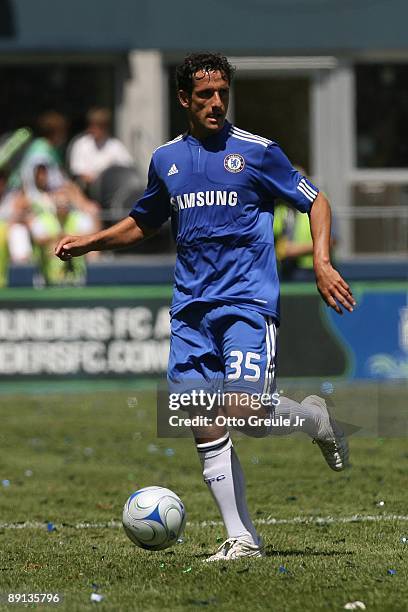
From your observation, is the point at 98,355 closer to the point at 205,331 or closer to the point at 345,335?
the point at 345,335

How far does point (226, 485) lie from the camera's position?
664 cm

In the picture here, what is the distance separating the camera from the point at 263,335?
6637 mm

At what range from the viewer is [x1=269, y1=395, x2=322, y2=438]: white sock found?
21.9 ft

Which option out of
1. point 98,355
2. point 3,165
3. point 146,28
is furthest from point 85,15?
point 98,355

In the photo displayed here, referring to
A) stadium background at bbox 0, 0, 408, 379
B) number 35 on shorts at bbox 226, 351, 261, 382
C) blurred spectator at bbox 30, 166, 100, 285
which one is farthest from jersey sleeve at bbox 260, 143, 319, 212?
stadium background at bbox 0, 0, 408, 379

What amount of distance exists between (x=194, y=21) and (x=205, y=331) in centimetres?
1372

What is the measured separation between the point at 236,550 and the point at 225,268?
1292mm

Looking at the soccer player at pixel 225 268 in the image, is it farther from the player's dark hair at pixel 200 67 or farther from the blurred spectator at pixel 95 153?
the blurred spectator at pixel 95 153

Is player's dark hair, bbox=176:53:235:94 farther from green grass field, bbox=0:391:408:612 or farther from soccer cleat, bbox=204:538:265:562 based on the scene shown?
green grass field, bbox=0:391:408:612

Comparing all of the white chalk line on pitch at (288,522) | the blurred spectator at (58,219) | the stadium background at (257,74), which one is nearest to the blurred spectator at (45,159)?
the blurred spectator at (58,219)

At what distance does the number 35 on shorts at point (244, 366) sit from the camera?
651 cm

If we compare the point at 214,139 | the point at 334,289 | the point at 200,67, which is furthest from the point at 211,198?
the point at 334,289

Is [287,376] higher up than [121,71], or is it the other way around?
[121,71]

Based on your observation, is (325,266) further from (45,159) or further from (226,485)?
(45,159)
